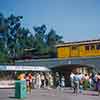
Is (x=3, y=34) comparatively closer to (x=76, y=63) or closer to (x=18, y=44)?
(x=18, y=44)

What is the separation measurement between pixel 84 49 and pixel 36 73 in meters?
8.30

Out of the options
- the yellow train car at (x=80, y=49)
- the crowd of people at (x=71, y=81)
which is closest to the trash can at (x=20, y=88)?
the crowd of people at (x=71, y=81)

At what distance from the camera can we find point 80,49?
5125 cm

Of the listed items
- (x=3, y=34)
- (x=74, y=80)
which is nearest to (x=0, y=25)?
(x=3, y=34)

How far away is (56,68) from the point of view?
5216 centimetres

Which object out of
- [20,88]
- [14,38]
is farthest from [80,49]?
[14,38]

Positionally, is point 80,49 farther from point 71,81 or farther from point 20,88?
point 20,88

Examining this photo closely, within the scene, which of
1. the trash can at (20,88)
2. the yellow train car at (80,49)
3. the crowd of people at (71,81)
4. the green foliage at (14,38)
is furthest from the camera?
the green foliage at (14,38)

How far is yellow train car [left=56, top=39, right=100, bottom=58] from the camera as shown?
49.3 m

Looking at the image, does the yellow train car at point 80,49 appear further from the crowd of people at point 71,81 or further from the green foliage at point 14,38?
the green foliage at point 14,38

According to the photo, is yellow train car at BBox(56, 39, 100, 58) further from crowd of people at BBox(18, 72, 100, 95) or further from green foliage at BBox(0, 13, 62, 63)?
green foliage at BBox(0, 13, 62, 63)

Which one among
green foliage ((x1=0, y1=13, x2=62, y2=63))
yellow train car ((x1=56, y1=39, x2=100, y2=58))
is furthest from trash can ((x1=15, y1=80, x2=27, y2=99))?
green foliage ((x1=0, y1=13, x2=62, y2=63))

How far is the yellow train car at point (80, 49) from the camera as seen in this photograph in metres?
49.3

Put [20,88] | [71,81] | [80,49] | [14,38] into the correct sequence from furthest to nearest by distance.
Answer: [14,38]
[80,49]
[71,81]
[20,88]
